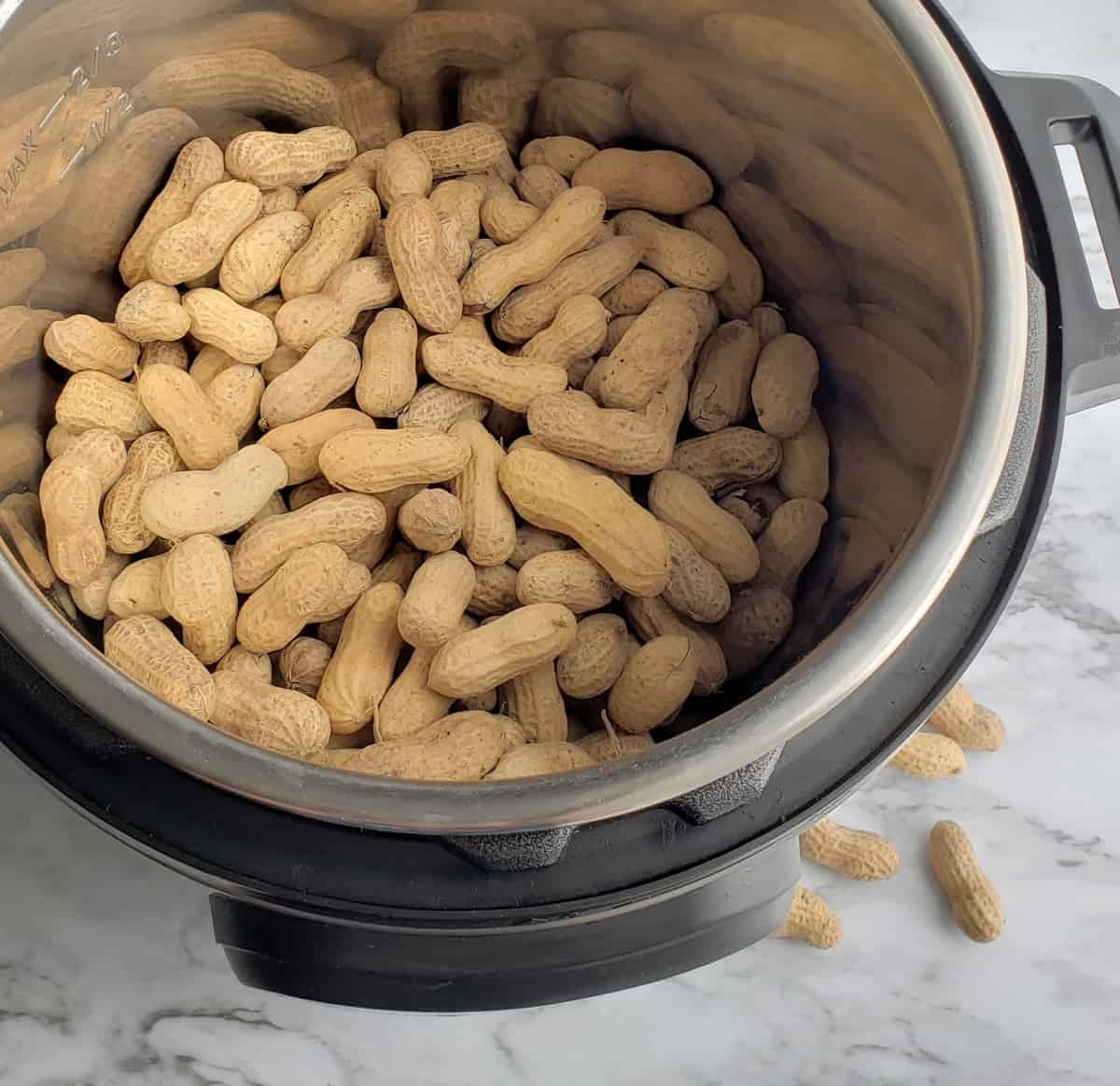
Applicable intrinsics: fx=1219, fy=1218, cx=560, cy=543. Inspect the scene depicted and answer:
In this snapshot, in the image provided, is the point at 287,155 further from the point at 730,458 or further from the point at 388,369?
the point at 730,458

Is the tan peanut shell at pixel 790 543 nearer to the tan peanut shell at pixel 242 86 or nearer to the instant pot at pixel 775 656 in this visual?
the instant pot at pixel 775 656

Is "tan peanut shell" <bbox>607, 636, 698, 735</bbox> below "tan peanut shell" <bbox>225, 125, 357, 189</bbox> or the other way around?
below

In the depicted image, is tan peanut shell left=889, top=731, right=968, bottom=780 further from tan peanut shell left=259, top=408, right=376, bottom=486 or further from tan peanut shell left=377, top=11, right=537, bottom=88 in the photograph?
tan peanut shell left=377, top=11, right=537, bottom=88

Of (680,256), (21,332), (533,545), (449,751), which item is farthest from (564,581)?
(21,332)

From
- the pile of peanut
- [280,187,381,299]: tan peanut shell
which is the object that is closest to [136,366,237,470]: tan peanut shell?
the pile of peanut

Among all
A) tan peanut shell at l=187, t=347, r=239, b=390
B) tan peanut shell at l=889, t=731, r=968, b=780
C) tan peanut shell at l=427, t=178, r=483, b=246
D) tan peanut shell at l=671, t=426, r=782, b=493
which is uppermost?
tan peanut shell at l=427, t=178, r=483, b=246

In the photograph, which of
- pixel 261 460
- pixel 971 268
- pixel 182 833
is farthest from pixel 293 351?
pixel 971 268

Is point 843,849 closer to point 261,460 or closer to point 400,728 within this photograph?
point 400,728

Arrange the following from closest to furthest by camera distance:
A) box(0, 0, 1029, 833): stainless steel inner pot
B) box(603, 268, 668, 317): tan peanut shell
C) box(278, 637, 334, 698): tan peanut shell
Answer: box(0, 0, 1029, 833): stainless steel inner pot
box(278, 637, 334, 698): tan peanut shell
box(603, 268, 668, 317): tan peanut shell

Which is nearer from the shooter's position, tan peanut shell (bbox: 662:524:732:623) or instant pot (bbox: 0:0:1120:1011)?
instant pot (bbox: 0:0:1120:1011)
